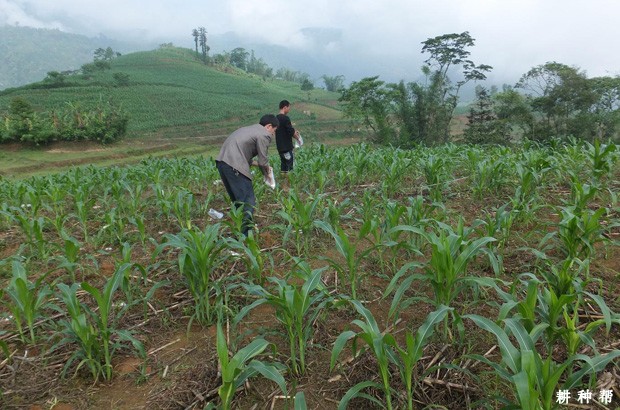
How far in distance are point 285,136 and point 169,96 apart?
52.6 metres

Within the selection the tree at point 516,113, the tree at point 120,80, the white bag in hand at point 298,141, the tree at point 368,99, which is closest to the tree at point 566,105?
the tree at point 516,113

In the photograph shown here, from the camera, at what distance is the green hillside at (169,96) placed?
44344 millimetres

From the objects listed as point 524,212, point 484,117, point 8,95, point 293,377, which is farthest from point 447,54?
point 8,95

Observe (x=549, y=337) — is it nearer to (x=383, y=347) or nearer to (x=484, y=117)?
(x=383, y=347)

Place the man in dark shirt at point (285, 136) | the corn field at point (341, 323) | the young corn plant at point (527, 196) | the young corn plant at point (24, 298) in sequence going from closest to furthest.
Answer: the corn field at point (341, 323), the young corn plant at point (24, 298), the young corn plant at point (527, 196), the man in dark shirt at point (285, 136)

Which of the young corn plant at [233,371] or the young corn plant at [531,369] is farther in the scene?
the young corn plant at [233,371]

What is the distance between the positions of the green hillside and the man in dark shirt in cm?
3218

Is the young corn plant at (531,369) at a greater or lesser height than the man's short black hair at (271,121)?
lesser

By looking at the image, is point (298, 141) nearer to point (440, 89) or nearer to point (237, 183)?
point (237, 183)

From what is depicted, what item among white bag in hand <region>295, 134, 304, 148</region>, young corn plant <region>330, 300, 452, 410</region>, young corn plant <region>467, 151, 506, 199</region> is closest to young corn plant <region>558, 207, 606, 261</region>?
young corn plant <region>330, 300, 452, 410</region>

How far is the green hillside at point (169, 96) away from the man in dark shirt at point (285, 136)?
106ft

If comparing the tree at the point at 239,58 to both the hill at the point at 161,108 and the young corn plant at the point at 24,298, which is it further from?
the young corn plant at the point at 24,298

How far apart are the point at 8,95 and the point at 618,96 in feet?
209

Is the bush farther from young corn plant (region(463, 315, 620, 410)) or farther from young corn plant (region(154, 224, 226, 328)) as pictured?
young corn plant (region(463, 315, 620, 410))
